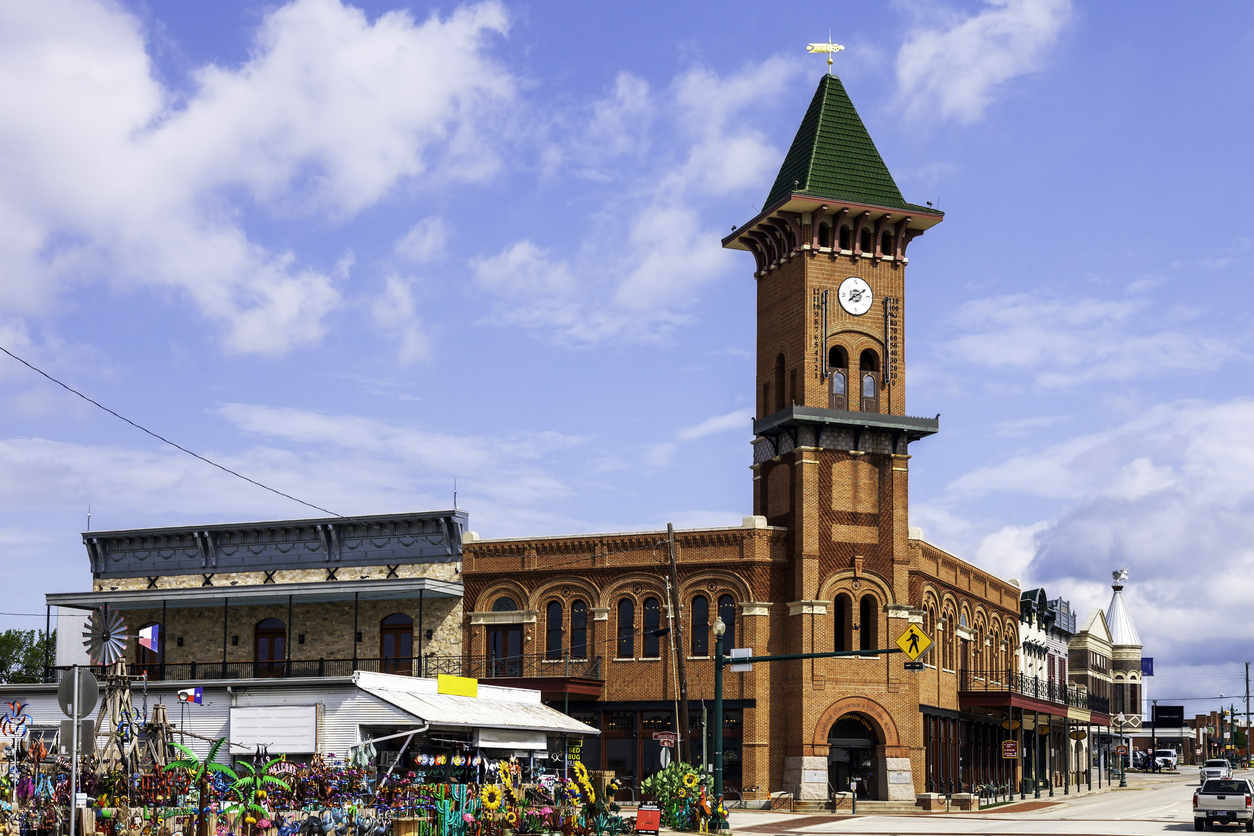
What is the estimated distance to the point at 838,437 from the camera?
53.3m

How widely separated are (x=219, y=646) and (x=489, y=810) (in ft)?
103

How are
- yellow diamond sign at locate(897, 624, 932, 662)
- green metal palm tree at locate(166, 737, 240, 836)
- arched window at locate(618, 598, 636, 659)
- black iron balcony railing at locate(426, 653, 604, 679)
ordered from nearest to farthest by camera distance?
green metal palm tree at locate(166, 737, 240, 836)
yellow diamond sign at locate(897, 624, 932, 662)
arched window at locate(618, 598, 636, 659)
black iron balcony railing at locate(426, 653, 604, 679)

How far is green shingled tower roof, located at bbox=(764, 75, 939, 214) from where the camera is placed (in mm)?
55062

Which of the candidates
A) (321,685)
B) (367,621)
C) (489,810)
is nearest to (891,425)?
(367,621)

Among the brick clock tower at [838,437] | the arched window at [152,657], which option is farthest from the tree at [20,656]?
the brick clock tower at [838,437]

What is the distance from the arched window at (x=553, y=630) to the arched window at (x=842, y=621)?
1013 centimetres

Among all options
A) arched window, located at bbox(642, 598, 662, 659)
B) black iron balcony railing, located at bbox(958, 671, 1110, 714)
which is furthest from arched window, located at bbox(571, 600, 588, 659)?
black iron balcony railing, located at bbox(958, 671, 1110, 714)

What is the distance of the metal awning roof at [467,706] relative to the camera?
37.0 m

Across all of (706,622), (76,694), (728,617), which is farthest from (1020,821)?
(76,694)

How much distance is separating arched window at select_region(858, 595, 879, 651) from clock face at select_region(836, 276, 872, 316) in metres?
10.9

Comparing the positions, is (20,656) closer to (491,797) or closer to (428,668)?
(428,668)

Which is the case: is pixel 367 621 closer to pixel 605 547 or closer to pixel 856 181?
pixel 605 547

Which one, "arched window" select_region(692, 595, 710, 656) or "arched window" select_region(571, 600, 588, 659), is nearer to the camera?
"arched window" select_region(692, 595, 710, 656)

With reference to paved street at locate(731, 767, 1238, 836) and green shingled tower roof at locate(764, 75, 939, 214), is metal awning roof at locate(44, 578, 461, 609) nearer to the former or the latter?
paved street at locate(731, 767, 1238, 836)
